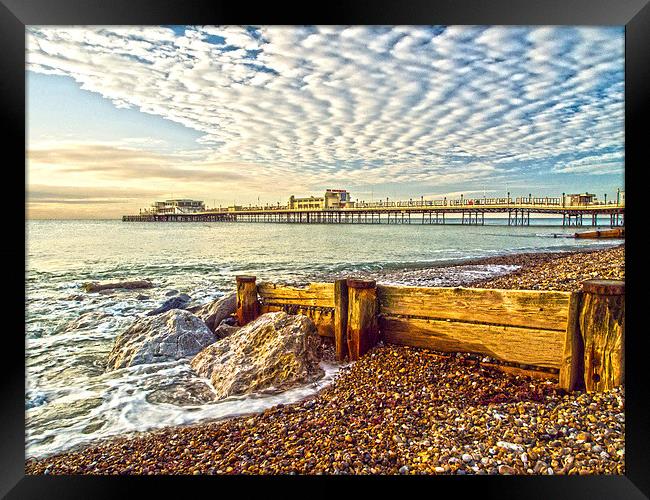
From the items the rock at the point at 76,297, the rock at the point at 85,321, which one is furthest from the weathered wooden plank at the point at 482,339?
the rock at the point at 76,297

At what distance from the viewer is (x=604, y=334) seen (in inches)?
81.4

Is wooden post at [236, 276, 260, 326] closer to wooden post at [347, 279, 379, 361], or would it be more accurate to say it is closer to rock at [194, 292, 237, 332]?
rock at [194, 292, 237, 332]

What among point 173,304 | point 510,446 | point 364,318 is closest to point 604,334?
point 510,446

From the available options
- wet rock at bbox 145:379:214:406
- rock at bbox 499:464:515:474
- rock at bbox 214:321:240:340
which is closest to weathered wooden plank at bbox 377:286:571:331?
rock at bbox 499:464:515:474

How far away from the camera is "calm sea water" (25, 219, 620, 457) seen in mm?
2770

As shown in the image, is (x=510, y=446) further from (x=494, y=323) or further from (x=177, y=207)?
(x=177, y=207)

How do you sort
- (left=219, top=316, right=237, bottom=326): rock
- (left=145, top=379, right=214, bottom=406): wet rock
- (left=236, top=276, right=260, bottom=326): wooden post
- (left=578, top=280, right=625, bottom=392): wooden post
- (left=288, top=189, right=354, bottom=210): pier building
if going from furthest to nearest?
(left=288, top=189, right=354, bottom=210): pier building, (left=219, top=316, right=237, bottom=326): rock, (left=236, top=276, right=260, bottom=326): wooden post, (left=145, top=379, right=214, bottom=406): wet rock, (left=578, top=280, right=625, bottom=392): wooden post

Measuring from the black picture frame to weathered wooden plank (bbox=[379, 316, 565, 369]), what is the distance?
0.39 metres

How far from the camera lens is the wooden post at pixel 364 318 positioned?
290cm

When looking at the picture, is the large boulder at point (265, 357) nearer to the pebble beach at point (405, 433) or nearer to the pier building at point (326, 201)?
the pebble beach at point (405, 433)
